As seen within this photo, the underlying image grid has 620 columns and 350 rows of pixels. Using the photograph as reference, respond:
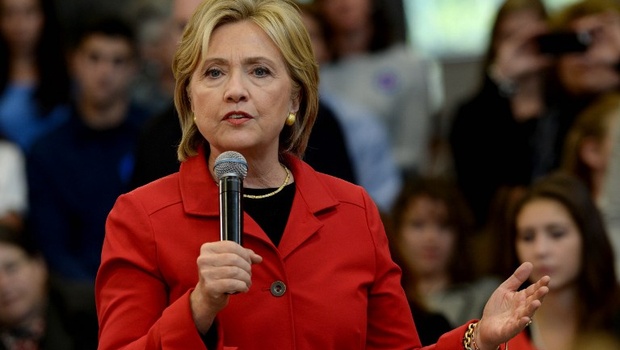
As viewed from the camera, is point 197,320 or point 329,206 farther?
point 329,206

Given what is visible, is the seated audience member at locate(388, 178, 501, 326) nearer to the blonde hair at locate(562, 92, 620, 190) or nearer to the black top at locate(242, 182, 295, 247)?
the blonde hair at locate(562, 92, 620, 190)

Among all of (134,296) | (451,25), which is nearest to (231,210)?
(134,296)

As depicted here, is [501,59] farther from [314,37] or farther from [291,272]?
[291,272]

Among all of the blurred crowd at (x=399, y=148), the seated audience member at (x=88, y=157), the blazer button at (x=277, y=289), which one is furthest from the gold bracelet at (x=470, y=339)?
the seated audience member at (x=88, y=157)

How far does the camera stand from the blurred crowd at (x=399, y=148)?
5.57m

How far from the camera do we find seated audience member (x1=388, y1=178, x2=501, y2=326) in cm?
595

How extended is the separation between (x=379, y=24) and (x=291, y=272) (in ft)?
15.0

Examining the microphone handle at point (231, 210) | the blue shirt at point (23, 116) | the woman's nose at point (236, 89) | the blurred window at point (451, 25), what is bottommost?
the microphone handle at point (231, 210)

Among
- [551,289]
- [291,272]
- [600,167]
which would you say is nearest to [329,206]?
[291,272]

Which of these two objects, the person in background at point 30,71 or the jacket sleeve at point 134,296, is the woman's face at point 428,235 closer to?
the person in background at point 30,71

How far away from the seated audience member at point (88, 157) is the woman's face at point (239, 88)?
3201 mm

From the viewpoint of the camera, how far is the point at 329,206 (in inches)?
124

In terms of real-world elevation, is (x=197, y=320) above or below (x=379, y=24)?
below

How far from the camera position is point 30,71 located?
716 cm
